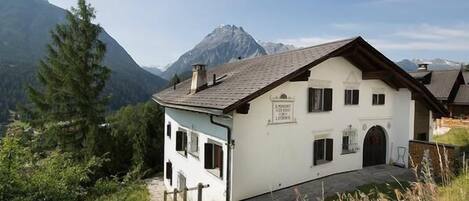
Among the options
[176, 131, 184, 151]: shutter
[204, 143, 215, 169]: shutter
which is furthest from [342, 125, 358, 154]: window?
[176, 131, 184, 151]: shutter

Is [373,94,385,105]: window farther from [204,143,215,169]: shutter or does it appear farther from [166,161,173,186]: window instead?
[166,161,173,186]: window

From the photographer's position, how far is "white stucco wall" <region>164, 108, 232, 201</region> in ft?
39.0

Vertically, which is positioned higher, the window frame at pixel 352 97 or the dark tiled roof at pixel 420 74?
the dark tiled roof at pixel 420 74

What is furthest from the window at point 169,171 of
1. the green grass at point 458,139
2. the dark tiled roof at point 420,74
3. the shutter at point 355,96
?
the dark tiled roof at point 420,74

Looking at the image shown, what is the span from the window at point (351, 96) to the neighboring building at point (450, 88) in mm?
24446

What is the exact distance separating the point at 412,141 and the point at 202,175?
1023 centimetres

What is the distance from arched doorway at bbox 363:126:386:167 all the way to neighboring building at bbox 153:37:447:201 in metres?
0.05

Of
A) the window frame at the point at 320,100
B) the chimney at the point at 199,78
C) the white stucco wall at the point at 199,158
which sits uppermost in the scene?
the chimney at the point at 199,78

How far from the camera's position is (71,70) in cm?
2567

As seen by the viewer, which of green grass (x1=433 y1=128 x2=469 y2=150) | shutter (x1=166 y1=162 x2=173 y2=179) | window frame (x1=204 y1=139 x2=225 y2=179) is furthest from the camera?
green grass (x1=433 y1=128 x2=469 y2=150)

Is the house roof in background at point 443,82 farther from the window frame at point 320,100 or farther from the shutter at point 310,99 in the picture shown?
the shutter at point 310,99

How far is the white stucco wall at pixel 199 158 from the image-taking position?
39.0 feet

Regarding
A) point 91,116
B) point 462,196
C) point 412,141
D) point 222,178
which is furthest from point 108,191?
point 91,116

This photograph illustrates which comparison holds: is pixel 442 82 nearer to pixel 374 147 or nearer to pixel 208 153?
pixel 374 147
